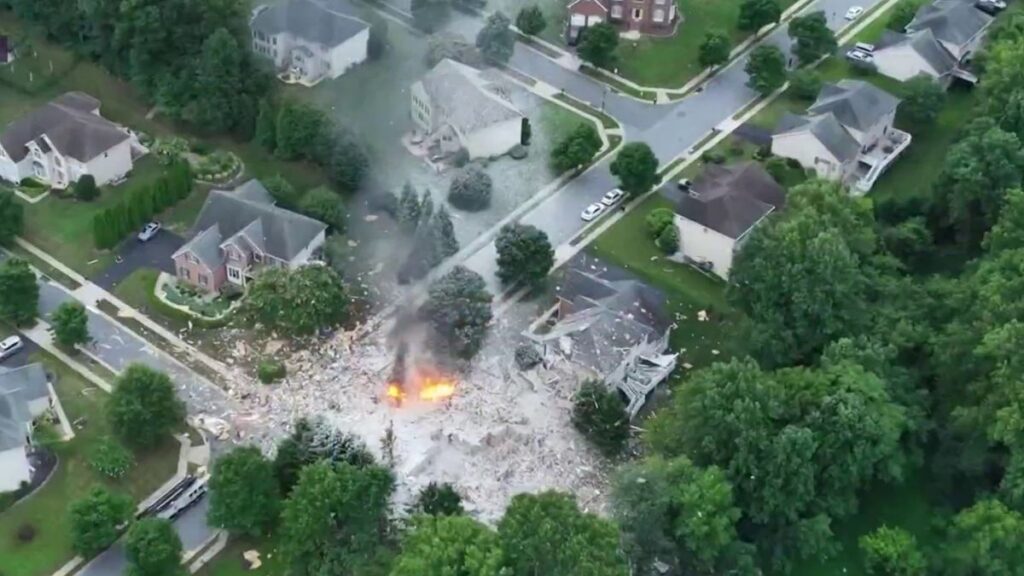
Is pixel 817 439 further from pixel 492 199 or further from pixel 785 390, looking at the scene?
pixel 492 199

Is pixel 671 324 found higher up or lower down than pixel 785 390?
lower down

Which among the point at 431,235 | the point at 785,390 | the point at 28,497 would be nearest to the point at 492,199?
the point at 431,235

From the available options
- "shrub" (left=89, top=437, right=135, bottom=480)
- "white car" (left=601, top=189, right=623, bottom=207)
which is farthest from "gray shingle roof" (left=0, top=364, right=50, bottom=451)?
"white car" (left=601, top=189, right=623, bottom=207)

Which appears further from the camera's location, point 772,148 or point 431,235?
point 772,148

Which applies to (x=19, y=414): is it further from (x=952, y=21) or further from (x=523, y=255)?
(x=952, y=21)

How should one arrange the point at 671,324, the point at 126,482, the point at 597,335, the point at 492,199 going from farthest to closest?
1. the point at 492,199
2. the point at 671,324
3. the point at 597,335
4. the point at 126,482

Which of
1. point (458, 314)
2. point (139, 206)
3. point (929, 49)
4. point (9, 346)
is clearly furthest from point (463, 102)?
point (929, 49)
